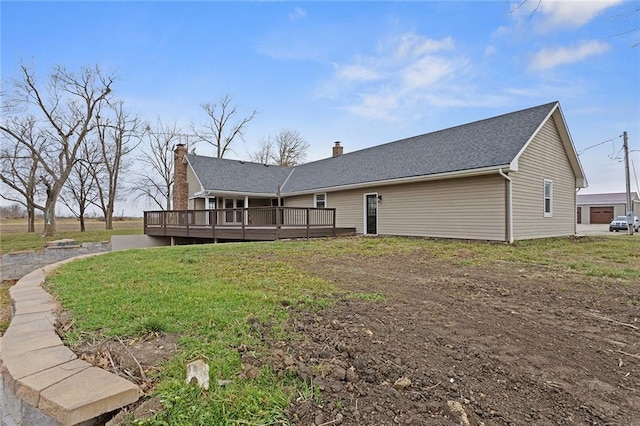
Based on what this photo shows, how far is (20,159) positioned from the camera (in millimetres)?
22953

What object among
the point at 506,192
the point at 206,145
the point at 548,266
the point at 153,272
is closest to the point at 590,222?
the point at 506,192

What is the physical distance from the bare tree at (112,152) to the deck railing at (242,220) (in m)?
14.3

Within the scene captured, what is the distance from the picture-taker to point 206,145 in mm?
32531

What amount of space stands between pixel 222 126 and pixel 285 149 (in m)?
7.25

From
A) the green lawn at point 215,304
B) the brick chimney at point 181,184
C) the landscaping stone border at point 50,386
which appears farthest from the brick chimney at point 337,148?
the landscaping stone border at point 50,386

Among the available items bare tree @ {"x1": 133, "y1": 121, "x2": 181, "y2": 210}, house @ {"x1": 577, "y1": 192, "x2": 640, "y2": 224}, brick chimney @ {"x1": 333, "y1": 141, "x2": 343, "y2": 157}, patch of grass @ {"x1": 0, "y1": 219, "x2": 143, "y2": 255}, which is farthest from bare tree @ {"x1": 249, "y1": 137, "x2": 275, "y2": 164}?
house @ {"x1": 577, "y1": 192, "x2": 640, "y2": 224}

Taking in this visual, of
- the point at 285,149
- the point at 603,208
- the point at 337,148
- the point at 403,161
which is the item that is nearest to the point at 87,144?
the point at 285,149

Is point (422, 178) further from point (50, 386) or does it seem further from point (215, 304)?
point (50, 386)

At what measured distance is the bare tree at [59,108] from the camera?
19922 millimetres

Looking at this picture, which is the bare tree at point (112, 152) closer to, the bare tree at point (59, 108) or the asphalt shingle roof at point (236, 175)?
the bare tree at point (59, 108)

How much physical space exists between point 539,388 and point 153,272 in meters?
5.36

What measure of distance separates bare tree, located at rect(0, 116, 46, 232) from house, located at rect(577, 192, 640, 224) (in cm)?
5098

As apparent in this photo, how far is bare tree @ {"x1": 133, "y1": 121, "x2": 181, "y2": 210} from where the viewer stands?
105 feet

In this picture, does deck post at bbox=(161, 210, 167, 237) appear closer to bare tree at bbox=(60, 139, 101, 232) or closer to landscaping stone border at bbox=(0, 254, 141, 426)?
landscaping stone border at bbox=(0, 254, 141, 426)
